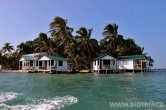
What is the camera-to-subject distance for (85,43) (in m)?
48.3

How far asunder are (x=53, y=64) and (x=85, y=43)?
6.90 m

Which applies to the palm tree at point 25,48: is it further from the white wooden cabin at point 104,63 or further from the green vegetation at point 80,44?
the white wooden cabin at point 104,63

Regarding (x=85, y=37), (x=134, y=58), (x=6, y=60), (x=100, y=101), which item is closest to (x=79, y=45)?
(x=85, y=37)

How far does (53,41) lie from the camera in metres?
53.0

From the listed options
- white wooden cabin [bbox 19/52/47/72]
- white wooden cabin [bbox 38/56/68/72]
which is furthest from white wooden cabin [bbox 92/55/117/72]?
white wooden cabin [bbox 19/52/47/72]

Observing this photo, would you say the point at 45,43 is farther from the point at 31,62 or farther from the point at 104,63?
the point at 104,63

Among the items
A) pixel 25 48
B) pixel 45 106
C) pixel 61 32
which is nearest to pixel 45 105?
pixel 45 106

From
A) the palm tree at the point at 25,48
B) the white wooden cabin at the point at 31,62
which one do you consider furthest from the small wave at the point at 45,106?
the palm tree at the point at 25,48

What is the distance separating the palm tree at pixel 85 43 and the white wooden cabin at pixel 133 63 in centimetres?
535

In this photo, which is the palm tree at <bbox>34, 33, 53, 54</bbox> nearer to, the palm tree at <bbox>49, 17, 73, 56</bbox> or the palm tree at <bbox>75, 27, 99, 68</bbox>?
Result: the palm tree at <bbox>49, 17, 73, 56</bbox>

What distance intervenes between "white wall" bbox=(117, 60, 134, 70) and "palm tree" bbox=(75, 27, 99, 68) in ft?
17.4

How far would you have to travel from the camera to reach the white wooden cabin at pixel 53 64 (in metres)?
46.7

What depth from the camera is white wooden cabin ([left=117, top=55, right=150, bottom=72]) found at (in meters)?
47.5

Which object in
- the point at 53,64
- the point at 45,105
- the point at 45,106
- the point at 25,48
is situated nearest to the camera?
the point at 45,106
